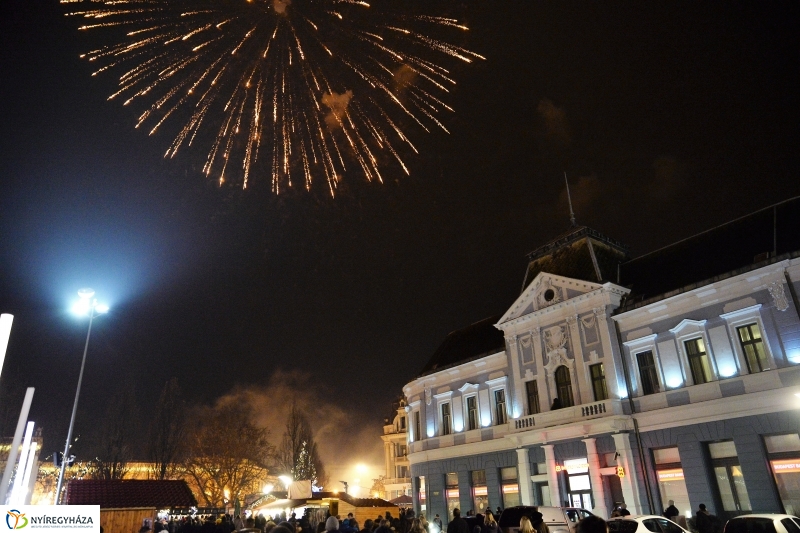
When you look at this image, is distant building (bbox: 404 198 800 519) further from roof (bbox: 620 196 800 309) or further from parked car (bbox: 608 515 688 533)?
parked car (bbox: 608 515 688 533)

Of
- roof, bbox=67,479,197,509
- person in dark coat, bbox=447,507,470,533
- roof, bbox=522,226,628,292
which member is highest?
roof, bbox=522,226,628,292

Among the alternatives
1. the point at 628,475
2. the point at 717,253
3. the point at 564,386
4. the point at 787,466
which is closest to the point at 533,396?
the point at 564,386

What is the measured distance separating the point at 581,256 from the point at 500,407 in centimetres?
1058

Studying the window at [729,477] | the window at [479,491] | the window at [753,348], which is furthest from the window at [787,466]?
the window at [479,491]

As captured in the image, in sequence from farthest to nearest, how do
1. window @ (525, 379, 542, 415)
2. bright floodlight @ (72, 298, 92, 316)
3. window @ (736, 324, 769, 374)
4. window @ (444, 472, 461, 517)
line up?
window @ (444, 472, 461, 517)
window @ (525, 379, 542, 415)
window @ (736, 324, 769, 374)
bright floodlight @ (72, 298, 92, 316)

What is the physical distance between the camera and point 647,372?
2720cm

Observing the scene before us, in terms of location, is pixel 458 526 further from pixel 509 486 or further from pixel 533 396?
pixel 509 486

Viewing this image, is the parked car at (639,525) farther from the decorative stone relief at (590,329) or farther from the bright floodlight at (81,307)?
the bright floodlight at (81,307)

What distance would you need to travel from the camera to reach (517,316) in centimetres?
3369

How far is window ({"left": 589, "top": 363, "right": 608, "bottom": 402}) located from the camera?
28.3 meters

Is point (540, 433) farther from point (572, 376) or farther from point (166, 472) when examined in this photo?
point (166, 472)

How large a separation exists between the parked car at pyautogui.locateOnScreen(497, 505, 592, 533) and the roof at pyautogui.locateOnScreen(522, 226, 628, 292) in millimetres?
13780

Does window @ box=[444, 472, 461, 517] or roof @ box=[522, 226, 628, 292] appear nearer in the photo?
roof @ box=[522, 226, 628, 292]

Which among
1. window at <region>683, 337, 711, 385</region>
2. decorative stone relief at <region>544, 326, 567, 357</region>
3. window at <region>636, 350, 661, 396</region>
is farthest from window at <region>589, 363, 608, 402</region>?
window at <region>683, 337, 711, 385</region>
